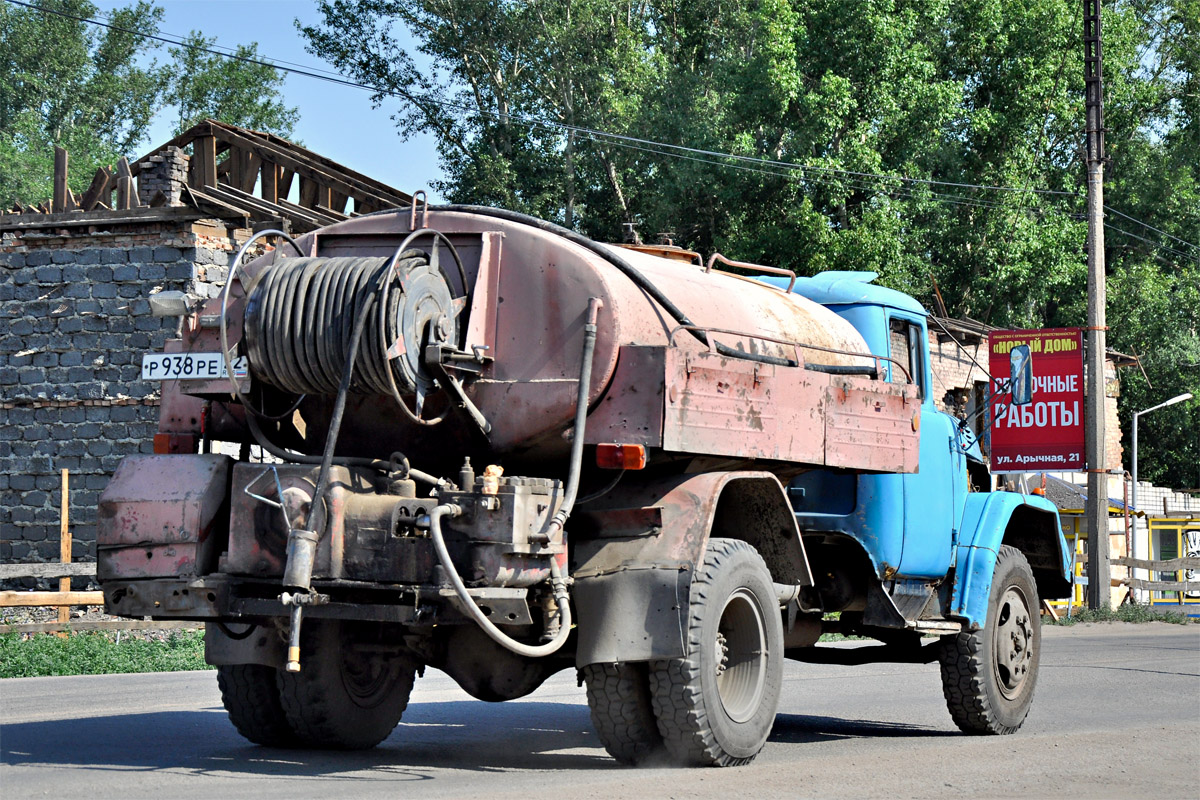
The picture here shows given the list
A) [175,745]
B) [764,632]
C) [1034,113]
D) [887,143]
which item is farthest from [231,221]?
[1034,113]

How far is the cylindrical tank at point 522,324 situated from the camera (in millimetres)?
7320

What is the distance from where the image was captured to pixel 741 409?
7621 millimetres

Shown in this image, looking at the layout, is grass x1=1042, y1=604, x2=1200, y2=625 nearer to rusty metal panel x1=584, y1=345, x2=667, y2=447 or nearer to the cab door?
the cab door

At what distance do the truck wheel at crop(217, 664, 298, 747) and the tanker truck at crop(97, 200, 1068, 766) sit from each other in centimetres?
1

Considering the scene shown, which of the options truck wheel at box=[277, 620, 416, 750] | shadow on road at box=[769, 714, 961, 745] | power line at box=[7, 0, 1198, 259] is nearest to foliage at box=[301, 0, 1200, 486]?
power line at box=[7, 0, 1198, 259]

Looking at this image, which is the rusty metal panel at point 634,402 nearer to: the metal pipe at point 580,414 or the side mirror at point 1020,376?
the metal pipe at point 580,414

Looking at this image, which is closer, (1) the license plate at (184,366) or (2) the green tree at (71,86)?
(1) the license plate at (184,366)

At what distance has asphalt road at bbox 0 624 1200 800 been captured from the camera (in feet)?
22.3

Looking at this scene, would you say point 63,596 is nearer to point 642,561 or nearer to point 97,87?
point 642,561

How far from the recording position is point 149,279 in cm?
1869

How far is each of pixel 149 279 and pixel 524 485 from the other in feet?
43.2

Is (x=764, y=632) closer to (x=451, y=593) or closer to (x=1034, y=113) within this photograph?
(x=451, y=593)

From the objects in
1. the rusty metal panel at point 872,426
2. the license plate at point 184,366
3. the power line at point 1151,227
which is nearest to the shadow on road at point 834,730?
the rusty metal panel at point 872,426

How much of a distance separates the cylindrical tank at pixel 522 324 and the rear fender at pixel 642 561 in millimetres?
450
